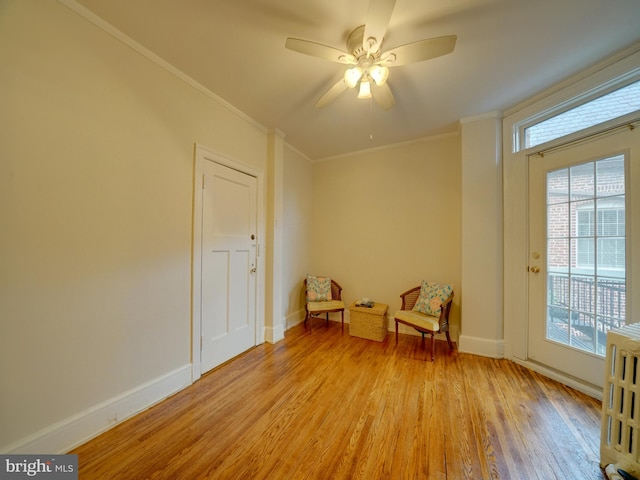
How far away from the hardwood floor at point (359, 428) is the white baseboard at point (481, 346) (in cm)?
19

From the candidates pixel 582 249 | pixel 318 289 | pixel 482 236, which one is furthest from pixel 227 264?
pixel 582 249

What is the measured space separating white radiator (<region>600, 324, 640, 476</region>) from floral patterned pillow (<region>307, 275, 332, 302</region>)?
102 inches

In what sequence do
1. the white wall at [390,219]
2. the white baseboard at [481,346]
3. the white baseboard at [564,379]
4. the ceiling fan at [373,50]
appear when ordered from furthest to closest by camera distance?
the white wall at [390,219] < the white baseboard at [481,346] < the white baseboard at [564,379] < the ceiling fan at [373,50]

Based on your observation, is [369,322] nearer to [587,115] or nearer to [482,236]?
→ [482,236]

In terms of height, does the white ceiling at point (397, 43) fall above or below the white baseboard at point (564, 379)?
above

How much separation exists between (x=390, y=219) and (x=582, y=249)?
6.17 feet

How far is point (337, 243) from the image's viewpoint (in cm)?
369

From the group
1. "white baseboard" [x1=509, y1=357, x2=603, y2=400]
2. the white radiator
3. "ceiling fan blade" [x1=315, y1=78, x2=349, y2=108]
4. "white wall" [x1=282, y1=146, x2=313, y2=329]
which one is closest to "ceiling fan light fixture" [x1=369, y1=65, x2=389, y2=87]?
"ceiling fan blade" [x1=315, y1=78, x2=349, y2=108]

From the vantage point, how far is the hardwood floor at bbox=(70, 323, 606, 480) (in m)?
1.22

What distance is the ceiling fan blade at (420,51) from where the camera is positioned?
128 cm

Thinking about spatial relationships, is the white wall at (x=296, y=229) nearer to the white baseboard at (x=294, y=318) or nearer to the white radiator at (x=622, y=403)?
the white baseboard at (x=294, y=318)

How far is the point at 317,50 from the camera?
4.66 ft

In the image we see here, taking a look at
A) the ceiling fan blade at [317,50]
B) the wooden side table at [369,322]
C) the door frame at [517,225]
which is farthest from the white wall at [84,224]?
the door frame at [517,225]

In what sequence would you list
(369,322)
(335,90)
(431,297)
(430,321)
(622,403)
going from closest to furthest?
(622,403) → (335,90) → (430,321) → (431,297) → (369,322)
